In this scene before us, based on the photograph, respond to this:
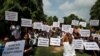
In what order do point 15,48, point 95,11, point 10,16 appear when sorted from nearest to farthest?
point 15,48 → point 10,16 → point 95,11

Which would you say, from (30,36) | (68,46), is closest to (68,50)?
(68,46)

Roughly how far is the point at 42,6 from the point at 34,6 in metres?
6.10

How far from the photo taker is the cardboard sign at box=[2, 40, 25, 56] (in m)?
12.1

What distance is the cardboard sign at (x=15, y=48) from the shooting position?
1212 cm

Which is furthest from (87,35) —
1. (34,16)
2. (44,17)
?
(44,17)

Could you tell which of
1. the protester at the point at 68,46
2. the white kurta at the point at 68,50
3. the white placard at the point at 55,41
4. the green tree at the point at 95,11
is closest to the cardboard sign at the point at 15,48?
the protester at the point at 68,46

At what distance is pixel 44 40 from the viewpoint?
26234mm

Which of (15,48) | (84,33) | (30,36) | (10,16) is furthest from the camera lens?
(84,33)

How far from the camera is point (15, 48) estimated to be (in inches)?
482

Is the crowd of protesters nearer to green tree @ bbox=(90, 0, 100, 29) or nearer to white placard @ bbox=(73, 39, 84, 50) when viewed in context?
white placard @ bbox=(73, 39, 84, 50)

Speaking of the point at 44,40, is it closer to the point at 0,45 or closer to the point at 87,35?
the point at 87,35

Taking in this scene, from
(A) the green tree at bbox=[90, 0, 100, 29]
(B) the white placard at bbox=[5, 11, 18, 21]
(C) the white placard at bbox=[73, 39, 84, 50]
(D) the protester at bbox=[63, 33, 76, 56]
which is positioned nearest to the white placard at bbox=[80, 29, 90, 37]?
(C) the white placard at bbox=[73, 39, 84, 50]

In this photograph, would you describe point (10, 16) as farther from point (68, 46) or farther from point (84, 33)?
point (84, 33)

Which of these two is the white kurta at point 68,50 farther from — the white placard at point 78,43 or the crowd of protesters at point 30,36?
the white placard at point 78,43
